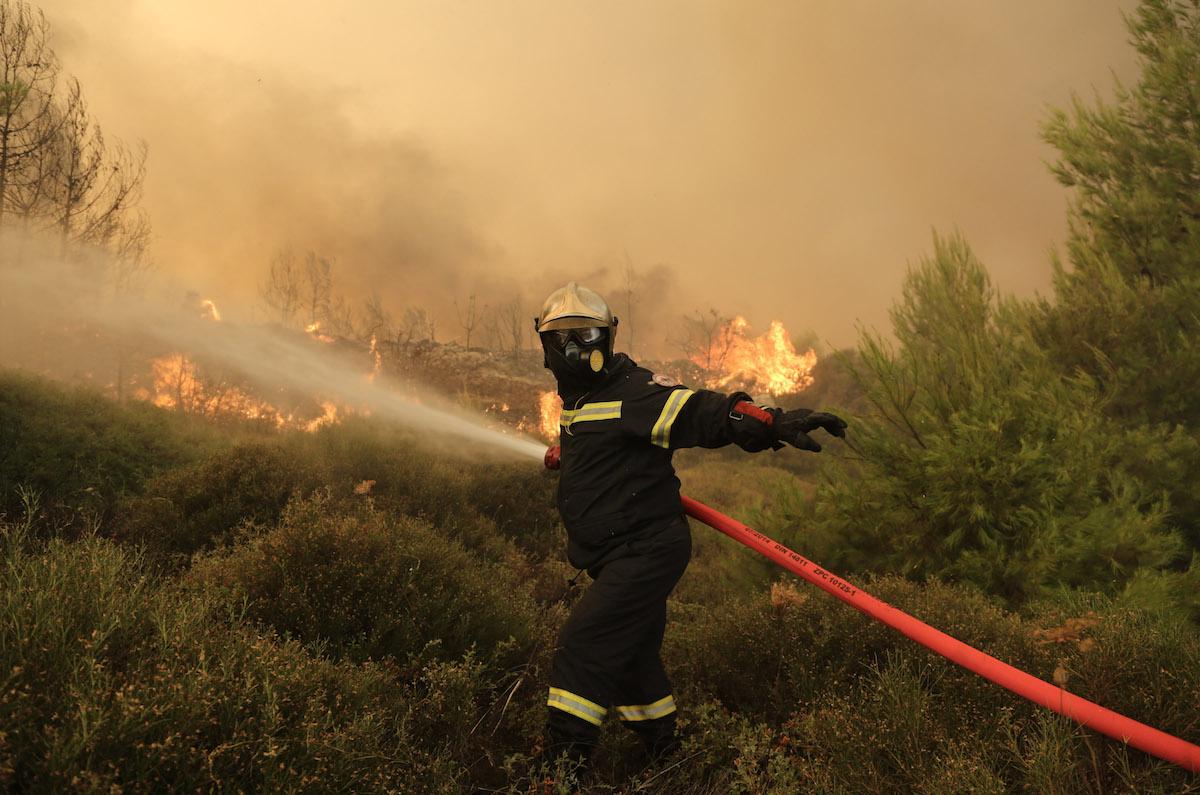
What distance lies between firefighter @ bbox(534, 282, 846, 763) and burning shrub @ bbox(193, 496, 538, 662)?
4.23ft

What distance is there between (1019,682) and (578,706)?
6.22ft

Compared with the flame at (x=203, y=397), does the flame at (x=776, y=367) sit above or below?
above

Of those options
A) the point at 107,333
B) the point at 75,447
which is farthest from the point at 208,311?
the point at 75,447

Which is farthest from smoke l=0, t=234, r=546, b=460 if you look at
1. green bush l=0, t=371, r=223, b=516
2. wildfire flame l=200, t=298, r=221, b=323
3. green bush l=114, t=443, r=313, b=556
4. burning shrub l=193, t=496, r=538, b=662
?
burning shrub l=193, t=496, r=538, b=662

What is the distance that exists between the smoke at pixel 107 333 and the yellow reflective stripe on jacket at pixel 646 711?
9680mm

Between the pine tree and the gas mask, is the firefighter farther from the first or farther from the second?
the pine tree

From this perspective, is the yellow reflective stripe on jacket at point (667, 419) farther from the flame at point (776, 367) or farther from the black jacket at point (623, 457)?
the flame at point (776, 367)

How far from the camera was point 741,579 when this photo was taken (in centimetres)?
720

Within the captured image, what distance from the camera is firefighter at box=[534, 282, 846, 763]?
2980mm

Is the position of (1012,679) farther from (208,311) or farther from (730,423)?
(208,311)

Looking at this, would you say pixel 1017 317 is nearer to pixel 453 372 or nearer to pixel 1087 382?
pixel 1087 382

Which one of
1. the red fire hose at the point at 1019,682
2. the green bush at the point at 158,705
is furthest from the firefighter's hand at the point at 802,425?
the green bush at the point at 158,705

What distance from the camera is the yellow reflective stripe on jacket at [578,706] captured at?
296cm

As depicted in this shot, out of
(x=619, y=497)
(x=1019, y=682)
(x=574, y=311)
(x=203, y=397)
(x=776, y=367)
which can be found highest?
(x=776, y=367)
